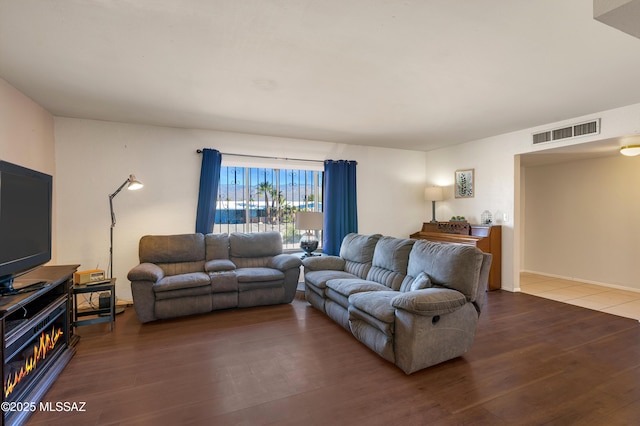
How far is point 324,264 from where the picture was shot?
164 inches

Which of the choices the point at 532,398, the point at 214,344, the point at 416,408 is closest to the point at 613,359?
the point at 532,398

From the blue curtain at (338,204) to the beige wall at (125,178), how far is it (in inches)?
28.4

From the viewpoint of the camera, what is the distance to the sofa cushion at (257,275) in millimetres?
3865

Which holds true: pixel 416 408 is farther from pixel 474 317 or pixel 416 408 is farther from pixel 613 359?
pixel 613 359

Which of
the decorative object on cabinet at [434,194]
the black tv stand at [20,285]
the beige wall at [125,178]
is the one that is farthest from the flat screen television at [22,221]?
the decorative object on cabinet at [434,194]

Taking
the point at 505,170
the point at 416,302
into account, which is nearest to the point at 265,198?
the point at 416,302

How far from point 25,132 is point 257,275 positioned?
294cm

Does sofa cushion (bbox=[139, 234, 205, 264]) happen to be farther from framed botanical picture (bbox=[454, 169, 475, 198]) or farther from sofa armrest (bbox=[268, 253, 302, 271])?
framed botanical picture (bbox=[454, 169, 475, 198])

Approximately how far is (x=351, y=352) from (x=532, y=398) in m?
1.34

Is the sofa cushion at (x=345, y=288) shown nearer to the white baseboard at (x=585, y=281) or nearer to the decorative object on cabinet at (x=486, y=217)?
the decorative object on cabinet at (x=486, y=217)

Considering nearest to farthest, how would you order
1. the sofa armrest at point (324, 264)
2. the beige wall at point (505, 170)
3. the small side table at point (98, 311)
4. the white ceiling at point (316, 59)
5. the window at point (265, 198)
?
the white ceiling at point (316, 59) → the small side table at point (98, 311) → the beige wall at point (505, 170) → the sofa armrest at point (324, 264) → the window at point (265, 198)

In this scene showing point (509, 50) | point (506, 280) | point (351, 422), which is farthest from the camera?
point (506, 280)

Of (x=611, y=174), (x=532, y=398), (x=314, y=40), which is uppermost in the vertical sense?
(x=314, y=40)

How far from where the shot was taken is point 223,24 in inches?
80.2
